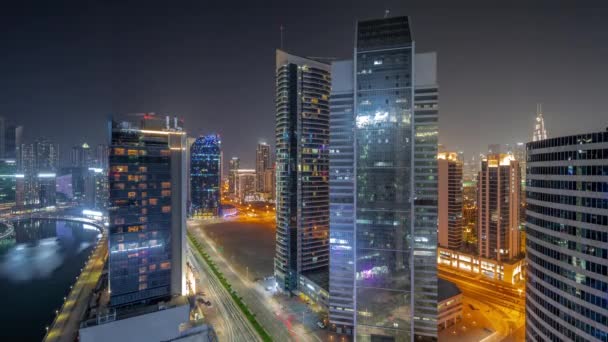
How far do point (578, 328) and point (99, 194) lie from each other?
222m

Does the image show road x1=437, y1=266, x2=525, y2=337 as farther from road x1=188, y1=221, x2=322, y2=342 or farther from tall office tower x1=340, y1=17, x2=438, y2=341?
road x1=188, y1=221, x2=322, y2=342

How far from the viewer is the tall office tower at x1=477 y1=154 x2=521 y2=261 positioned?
82.2m

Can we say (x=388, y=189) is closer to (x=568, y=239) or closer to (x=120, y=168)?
(x=568, y=239)

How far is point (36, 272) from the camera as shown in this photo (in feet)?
296

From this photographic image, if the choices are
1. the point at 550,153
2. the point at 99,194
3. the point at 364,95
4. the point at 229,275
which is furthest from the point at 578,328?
the point at 99,194

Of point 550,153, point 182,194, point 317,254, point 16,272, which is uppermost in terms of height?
point 550,153

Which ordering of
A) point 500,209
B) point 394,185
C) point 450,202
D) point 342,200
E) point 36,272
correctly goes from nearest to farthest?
point 394,185 → point 342,200 → point 500,209 → point 36,272 → point 450,202

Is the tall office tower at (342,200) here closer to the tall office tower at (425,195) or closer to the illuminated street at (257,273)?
the illuminated street at (257,273)

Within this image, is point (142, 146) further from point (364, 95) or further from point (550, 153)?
point (550, 153)

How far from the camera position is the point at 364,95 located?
51281 mm

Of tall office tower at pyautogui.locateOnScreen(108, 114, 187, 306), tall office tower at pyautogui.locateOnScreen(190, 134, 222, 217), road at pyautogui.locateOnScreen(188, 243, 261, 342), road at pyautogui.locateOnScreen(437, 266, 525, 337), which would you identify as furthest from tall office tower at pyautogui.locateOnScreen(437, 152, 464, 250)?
tall office tower at pyautogui.locateOnScreen(190, 134, 222, 217)

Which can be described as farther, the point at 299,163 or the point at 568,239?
the point at 299,163

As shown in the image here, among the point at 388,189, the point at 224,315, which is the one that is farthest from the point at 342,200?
the point at 224,315

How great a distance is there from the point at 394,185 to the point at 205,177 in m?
157
